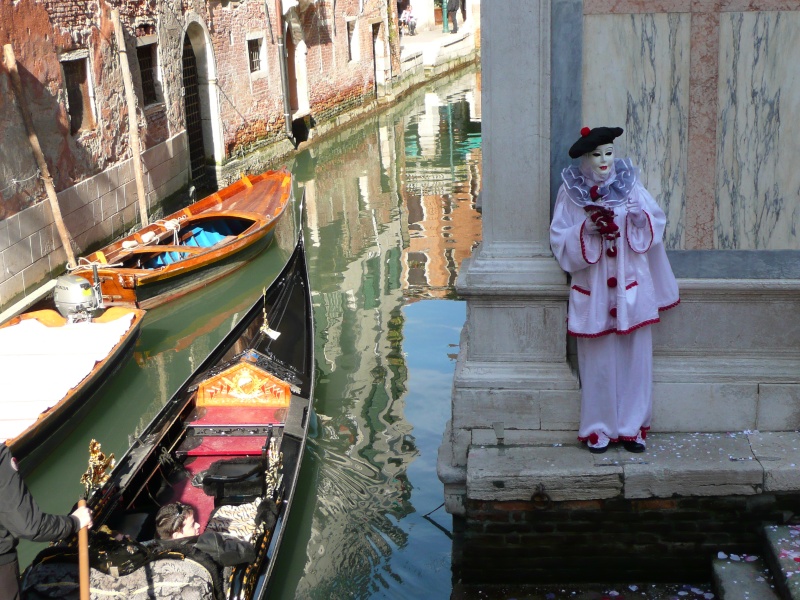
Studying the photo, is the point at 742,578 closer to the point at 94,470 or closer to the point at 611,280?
the point at 611,280

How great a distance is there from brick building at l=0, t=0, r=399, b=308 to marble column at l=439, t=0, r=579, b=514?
4.62 meters

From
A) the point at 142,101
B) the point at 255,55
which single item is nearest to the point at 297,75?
the point at 255,55

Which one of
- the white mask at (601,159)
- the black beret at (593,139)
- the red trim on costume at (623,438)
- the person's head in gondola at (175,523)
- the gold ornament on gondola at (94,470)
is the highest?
the black beret at (593,139)

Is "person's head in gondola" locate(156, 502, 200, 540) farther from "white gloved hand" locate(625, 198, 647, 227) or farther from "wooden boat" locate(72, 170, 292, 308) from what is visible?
"wooden boat" locate(72, 170, 292, 308)

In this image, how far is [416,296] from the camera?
7.27 m

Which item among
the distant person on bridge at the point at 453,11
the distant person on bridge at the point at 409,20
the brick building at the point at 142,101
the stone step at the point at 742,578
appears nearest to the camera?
the stone step at the point at 742,578

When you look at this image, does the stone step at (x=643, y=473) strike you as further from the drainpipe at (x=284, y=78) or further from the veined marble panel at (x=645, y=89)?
the drainpipe at (x=284, y=78)

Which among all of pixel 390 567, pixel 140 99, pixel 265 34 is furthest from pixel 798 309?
pixel 265 34

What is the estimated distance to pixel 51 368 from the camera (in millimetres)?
5215

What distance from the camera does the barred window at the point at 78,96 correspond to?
26.2 feet

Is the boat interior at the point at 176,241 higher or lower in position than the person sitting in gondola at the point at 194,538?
lower

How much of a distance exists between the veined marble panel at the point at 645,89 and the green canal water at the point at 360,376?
165 cm

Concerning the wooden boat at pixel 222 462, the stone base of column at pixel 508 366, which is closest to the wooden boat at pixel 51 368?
the wooden boat at pixel 222 462

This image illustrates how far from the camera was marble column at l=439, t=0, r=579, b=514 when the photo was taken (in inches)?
115
